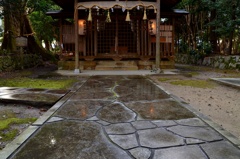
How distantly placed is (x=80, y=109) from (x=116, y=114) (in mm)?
823

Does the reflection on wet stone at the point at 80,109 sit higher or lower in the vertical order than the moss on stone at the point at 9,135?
higher

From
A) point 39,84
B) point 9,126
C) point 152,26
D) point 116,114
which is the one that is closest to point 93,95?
point 116,114

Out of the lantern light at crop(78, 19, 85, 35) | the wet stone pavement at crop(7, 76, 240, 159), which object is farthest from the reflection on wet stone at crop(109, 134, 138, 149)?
the lantern light at crop(78, 19, 85, 35)

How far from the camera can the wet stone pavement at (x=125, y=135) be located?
2.47 metres

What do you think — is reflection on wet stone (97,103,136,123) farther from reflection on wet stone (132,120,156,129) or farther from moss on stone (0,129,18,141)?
moss on stone (0,129,18,141)

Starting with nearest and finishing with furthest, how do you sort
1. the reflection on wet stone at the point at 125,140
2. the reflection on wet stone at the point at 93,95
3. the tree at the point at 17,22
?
the reflection on wet stone at the point at 125,140 < the reflection on wet stone at the point at 93,95 < the tree at the point at 17,22

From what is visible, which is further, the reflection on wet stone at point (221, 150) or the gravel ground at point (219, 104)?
the gravel ground at point (219, 104)

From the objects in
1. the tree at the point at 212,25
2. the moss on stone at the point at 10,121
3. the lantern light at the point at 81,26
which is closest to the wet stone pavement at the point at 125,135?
the moss on stone at the point at 10,121

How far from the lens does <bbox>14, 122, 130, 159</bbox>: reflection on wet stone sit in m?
2.43

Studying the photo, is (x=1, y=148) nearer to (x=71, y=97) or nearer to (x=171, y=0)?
(x=71, y=97)

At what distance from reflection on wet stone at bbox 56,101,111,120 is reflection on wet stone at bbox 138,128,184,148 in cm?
126

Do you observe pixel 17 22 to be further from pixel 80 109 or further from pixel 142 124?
pixel 142 124

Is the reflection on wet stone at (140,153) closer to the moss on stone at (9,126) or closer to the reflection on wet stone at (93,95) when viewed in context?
the moss on stone at (9,126)

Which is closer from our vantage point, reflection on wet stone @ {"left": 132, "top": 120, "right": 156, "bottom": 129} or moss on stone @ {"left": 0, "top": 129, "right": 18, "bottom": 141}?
moss on stone @ {"left": 0, "top": 129, "right": 18, "bottom": 141}
